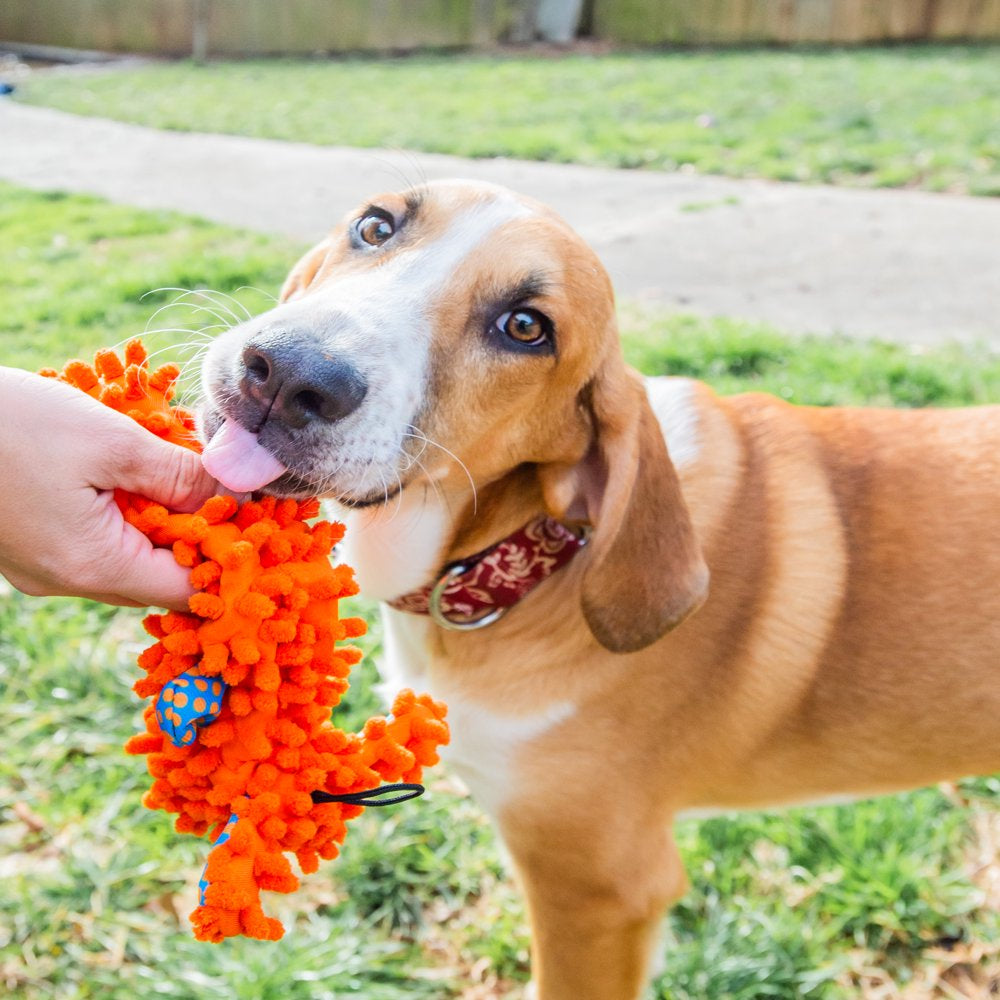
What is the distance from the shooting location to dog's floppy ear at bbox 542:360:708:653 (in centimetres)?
214

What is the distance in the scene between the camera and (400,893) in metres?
2.84

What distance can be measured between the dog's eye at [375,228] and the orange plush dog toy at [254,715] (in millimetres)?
864

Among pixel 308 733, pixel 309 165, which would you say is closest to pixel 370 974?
pixel 308 733

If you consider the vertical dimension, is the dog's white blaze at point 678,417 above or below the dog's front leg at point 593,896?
above

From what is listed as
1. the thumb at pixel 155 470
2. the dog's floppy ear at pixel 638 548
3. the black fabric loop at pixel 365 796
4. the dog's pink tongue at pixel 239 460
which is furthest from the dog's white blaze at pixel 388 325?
the black fabric loop at pixel 365 796

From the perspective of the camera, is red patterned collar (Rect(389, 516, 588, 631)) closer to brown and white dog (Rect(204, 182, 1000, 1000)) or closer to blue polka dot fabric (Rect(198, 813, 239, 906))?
brown and white dog (Rect(204, 182, 1000, 1000))

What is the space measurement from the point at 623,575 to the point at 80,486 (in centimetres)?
108

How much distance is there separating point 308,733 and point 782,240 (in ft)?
19.9

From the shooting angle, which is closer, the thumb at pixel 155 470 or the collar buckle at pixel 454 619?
the thumb at pixel 155 470

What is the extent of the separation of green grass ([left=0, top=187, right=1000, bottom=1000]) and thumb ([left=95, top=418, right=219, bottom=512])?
1417mm

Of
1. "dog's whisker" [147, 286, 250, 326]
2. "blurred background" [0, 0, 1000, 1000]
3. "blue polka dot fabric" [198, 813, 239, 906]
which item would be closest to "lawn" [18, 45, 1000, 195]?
"blurred background" [0, 0, 1000, 1000]

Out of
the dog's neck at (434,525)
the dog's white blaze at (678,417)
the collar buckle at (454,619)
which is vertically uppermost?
the dog's white blaze at (678,417)

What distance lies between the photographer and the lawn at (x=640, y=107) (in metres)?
9.00

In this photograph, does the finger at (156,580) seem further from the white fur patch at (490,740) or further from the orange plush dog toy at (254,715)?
the white fur patch at (490,740)
